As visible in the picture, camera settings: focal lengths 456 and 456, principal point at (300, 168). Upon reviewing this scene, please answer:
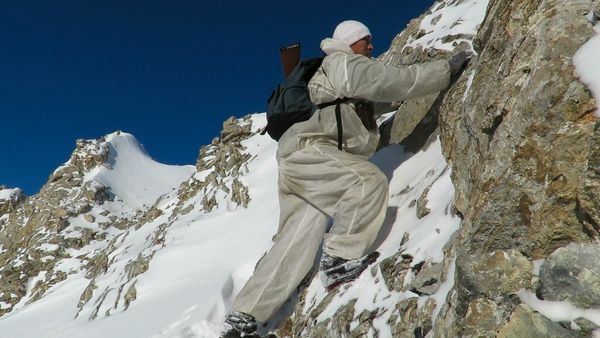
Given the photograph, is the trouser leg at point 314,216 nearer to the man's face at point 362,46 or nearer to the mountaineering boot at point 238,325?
the mountaineering boot at point 238,325

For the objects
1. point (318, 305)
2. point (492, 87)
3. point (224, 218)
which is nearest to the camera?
point (492, 87)

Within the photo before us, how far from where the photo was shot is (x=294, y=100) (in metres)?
5.44

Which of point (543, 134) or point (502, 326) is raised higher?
point (543, 134)

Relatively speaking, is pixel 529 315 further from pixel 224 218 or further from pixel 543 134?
pixel 224 218

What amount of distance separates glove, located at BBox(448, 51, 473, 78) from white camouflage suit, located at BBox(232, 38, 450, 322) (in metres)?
0.30

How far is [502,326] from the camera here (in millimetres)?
2639

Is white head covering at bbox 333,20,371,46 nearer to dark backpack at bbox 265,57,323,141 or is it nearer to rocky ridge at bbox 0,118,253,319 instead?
dark backpack at bbox 265,57,323,141

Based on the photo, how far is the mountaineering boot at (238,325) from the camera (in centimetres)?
508

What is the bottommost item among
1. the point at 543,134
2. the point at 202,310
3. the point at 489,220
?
the point at 202,310

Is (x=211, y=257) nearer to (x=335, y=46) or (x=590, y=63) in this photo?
(x=335, y=46)

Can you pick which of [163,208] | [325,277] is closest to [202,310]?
[325,277]

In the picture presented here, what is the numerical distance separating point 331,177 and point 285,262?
113 centimetres

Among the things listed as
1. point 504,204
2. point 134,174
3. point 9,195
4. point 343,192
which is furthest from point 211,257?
point 134,174

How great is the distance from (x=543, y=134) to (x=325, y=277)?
3018 millimetres
